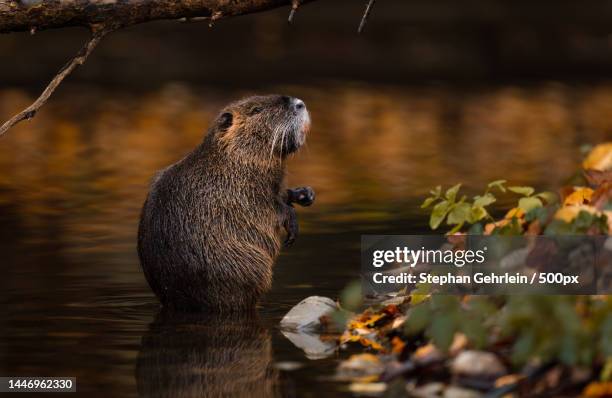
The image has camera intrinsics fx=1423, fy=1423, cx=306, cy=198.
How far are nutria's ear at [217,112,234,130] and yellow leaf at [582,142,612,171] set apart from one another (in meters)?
1.84

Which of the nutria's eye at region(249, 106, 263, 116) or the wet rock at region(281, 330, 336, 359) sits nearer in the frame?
the wet rock at region(281, 330, 336, 359)

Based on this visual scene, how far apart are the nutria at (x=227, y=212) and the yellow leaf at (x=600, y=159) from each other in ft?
4.96

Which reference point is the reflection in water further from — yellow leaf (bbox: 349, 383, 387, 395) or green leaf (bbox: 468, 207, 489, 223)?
green leaf (bbox: 468, 207, 489, 223)

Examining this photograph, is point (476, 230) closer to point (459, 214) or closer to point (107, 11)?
point (459, 214)

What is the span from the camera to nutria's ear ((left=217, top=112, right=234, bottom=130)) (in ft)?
24.2

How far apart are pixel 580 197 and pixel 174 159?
7.14 meters

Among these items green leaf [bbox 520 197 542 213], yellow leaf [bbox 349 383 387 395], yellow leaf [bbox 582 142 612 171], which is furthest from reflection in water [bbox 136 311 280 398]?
yellow leaf [bbox 582 142 612 171]

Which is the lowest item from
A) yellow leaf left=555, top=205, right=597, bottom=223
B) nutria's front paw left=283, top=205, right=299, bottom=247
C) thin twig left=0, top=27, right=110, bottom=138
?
nutria's front paw left=283, top=205, right=299, bottom=247

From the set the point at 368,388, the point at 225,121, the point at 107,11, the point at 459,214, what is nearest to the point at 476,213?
the point at 459,214

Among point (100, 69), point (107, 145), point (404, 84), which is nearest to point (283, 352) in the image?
point (107, 145)

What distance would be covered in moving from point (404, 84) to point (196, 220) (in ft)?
39.2

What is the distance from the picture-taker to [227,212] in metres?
7.12

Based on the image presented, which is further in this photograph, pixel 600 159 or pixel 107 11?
pixel 600 159

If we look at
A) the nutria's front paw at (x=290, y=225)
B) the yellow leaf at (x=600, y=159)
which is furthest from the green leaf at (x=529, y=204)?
the nutria's front paw at (x=290, y=225)
